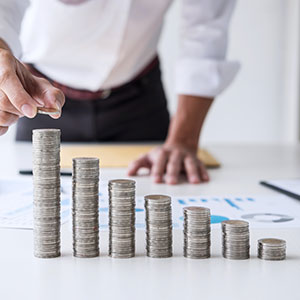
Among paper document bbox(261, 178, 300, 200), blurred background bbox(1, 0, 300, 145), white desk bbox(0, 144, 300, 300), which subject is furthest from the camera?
blurred background bbox(1, 0, 300, 145)

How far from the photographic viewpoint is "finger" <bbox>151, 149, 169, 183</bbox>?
51.0 inches

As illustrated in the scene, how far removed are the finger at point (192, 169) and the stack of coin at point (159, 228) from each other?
0.57 metres

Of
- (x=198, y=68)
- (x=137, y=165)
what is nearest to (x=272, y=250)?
(x=137, y=165)

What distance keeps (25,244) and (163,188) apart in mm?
485

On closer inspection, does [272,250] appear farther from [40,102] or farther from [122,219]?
[40,102]

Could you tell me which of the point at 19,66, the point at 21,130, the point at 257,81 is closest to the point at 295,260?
the point at 19,66

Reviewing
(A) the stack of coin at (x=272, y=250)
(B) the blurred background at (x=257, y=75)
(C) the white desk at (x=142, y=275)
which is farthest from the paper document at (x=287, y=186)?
(B) the blurred background at (x=257, y=75)

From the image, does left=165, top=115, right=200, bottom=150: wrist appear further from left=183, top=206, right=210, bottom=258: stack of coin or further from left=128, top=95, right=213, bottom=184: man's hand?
left=183, top=206, right=210, bottom=258: stack of coin

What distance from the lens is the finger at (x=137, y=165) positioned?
137cm

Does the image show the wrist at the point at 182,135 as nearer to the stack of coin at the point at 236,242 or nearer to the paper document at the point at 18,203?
the paper document at the point at 18,203

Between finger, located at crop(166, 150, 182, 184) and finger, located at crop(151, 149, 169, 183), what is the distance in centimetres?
1

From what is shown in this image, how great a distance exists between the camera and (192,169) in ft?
4.32

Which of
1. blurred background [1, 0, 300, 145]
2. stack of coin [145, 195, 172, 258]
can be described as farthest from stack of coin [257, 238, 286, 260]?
blurred background [1, 0, 300, 145]

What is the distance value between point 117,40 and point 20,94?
0.97 m
